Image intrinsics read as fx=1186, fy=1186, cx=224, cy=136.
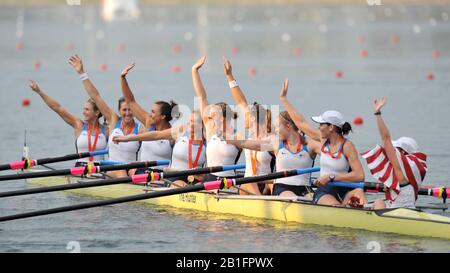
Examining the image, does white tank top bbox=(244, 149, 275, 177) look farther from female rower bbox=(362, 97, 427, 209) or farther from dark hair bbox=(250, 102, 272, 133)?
female rower bbox=(362, 97, 427, 209)

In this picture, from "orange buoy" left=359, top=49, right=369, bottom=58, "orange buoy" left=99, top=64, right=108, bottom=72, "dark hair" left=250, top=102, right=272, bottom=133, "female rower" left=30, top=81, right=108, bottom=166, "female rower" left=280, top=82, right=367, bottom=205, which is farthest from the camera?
"orange buoy" left=359, top=49, right=369, bottom=58

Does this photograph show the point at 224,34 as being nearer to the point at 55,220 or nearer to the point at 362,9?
the point at 362,9

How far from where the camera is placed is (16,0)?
81938mm

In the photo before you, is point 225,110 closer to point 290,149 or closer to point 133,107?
point 290,149

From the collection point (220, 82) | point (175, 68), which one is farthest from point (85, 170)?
point (175, 68)

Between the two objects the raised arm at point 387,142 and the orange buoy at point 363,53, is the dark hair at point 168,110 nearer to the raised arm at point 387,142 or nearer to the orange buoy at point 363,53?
the raised arm at point 387,142

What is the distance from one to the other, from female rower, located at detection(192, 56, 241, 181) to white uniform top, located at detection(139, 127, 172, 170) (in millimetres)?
1120

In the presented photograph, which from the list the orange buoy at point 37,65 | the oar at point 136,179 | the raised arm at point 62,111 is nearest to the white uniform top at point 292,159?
the oar at point 136,179

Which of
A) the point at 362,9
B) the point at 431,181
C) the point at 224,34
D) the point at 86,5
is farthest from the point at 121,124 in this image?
the point at 86,5

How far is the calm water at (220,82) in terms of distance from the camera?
13297mm

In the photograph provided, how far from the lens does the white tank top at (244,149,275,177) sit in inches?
562

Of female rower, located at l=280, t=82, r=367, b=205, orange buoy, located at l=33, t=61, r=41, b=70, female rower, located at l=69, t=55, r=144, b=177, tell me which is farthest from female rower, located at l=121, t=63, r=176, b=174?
orange buoy, located at l=33, t=61, r=41, b=70
